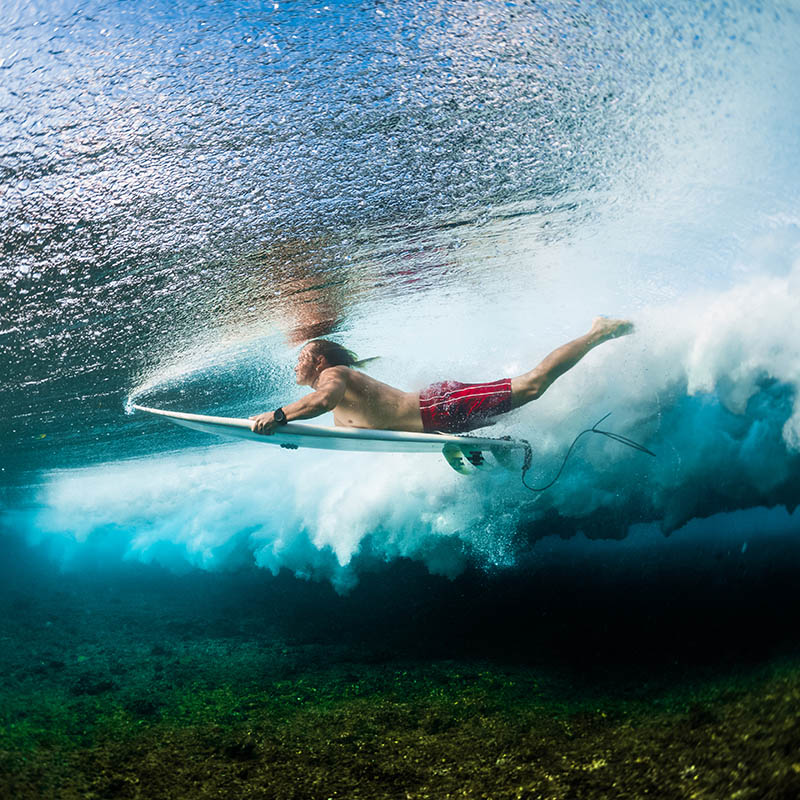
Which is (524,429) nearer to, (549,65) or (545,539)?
(545,539)

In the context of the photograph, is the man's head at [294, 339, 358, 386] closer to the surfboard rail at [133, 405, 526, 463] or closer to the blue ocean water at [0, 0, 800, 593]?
the blue ocean water at [0, 0, 800, 593]

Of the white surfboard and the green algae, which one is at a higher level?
the white surfboard

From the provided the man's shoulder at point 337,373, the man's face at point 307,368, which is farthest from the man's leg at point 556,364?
the man's face at point 307,368

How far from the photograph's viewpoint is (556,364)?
3566mm

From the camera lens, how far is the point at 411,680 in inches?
134

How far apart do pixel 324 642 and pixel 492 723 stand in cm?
324

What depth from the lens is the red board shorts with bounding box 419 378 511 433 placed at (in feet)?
11.9

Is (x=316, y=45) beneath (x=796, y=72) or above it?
above

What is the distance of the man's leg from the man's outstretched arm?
1.44 meters

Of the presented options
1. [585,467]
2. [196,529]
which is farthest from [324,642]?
[196,529]

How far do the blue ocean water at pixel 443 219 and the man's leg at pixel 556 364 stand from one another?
0.93 ft

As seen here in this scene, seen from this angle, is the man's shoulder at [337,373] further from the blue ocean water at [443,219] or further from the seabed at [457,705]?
the seabed at [457,705]

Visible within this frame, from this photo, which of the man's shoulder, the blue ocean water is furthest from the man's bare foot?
the man's shoulder

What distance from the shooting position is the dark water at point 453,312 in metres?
1.72
